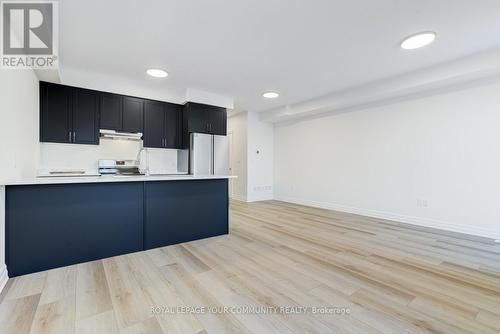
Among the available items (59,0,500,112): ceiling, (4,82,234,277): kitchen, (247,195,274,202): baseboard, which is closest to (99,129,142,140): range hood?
(4,82,234,277): kitchen

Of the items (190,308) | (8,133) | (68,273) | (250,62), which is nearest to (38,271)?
(68,273)

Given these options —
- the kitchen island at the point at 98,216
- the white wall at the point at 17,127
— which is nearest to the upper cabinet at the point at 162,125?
the white wall at the point at 17,127

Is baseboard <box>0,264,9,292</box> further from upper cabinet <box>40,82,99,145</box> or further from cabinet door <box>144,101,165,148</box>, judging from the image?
cabinet door <box>144,101,165,148</box>

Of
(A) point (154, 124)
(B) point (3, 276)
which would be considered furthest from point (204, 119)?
(B) point (3, 276)

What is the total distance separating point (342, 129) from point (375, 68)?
1884mm

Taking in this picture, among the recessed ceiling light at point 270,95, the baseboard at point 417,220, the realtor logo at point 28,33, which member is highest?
the recessed ceiling light at point 270,95

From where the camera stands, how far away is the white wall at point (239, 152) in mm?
6348

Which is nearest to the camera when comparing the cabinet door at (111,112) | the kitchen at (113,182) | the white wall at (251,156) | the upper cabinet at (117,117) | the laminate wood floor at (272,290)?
the laminate wood floor at (272,290)

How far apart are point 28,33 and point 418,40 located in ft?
14.0

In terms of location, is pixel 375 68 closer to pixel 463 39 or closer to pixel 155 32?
pixel 463 39

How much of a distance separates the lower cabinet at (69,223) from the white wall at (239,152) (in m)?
3.78

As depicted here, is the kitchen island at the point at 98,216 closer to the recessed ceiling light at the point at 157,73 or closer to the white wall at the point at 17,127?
the white wall at the point at 17,127

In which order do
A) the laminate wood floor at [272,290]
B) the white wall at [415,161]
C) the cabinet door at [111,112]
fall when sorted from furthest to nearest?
the cabinet door at [111,112], the white wall at [415,161], the laminate wood floor at [272,290]

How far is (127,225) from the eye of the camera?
270 centimetres
